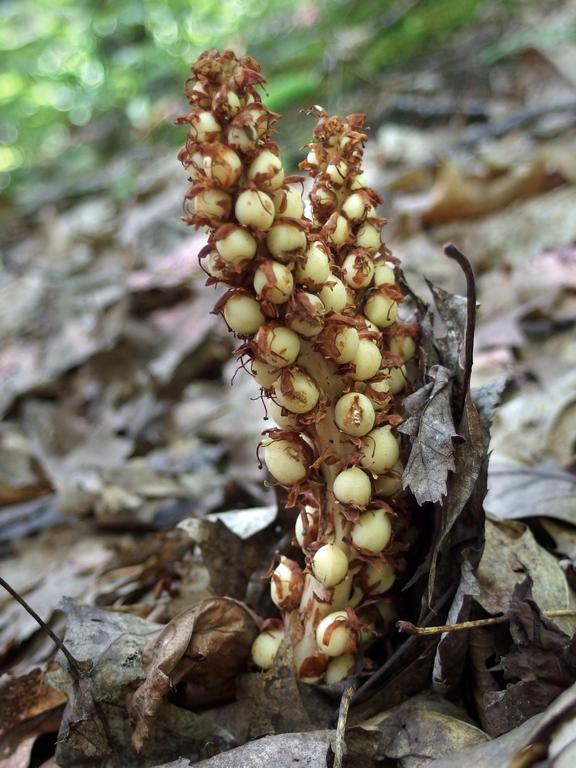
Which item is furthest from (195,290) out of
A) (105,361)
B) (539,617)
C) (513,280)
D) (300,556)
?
(539,617)

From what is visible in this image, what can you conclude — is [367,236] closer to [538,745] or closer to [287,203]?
[287,203]

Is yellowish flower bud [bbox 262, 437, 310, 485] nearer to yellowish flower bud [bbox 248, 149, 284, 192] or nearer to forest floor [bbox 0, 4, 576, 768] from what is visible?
forest floor [bbox 0, 4, 576, 768]

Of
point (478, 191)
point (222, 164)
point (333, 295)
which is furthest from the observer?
point (478, 191)

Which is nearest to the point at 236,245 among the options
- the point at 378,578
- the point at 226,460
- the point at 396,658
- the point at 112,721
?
the point at 378,578

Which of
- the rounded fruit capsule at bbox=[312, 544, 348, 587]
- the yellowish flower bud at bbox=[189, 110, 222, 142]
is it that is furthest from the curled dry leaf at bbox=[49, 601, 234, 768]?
the yellowish flower bud at bbox=[189, 110, 222, 142]

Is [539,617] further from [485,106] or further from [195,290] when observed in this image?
[485,106]

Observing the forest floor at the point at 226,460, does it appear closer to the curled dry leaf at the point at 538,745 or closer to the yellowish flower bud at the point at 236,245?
the curled dry leaf at the point at 538,745
